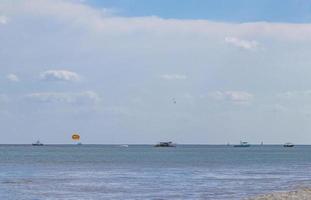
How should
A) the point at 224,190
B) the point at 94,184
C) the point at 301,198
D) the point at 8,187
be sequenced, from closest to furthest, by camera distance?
the point at 301,198 → the point at 224,190 → the point at 8,187 → the point at 94,184

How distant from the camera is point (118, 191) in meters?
61.0

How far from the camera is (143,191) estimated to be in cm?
6106

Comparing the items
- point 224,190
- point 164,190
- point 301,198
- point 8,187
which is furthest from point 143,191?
point 301,198

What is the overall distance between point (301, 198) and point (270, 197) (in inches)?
84.3

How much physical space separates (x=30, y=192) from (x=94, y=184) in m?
11.1

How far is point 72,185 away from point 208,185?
14039mm

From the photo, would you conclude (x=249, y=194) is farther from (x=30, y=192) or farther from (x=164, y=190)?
(x=30, y=192)

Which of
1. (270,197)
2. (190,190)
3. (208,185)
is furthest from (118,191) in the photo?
(270,197)

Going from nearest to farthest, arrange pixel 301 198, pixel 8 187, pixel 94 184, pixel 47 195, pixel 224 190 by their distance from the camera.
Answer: pixel 301 198
pixel 47 195
pixel 224 190
pixel 8 187
pixel 94 184

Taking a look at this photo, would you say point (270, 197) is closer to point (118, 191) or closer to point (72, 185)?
point (118, 191)

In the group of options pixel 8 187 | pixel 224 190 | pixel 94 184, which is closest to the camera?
pixel 224 190

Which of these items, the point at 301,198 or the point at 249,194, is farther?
the point at 249,194

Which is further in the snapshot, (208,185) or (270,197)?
(208,185)

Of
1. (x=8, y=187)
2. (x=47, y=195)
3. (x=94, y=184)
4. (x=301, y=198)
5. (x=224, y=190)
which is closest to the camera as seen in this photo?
(x=301, y=198)
